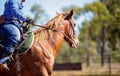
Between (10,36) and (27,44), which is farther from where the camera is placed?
(27,44)

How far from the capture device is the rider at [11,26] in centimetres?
743

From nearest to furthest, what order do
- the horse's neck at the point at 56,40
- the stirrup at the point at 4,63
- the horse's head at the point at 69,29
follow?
the stirrup at the point at 4,63, the horse's neck at the point at 56,40, the horse's head at the point at 69,29

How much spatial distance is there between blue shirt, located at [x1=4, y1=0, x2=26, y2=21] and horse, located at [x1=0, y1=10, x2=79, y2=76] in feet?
2.57

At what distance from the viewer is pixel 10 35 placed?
7.50 metres

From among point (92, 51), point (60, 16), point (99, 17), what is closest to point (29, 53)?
point (60, 16)

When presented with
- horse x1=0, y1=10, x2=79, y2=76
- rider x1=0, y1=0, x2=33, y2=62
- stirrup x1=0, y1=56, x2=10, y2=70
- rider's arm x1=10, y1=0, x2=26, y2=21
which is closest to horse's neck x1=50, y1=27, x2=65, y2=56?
horse x1=0, y1=10, x2=79, y2=76

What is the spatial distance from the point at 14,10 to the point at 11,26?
381 mm

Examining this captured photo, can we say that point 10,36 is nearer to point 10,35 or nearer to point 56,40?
point 10,35

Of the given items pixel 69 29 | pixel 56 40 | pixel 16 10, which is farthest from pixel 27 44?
pixel 69 29

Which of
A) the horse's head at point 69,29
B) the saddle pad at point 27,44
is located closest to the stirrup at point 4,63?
the saddle pad at point 27,44

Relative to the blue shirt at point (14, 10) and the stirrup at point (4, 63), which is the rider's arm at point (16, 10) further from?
the stirrup at point (4, 63)

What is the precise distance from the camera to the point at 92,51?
79438 millimetres

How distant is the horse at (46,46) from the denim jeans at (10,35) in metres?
0.33

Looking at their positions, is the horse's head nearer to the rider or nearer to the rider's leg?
the rider
